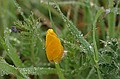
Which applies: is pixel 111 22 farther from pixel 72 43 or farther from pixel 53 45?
pixel 53 45

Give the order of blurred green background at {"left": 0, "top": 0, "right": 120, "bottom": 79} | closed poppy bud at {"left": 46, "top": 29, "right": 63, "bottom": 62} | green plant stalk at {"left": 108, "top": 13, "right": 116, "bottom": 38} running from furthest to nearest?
green plant stalk at {"left": 108, "top": 13, "right": 116, "bottom": 38} → blurred green background at {"left": 0, "top": 0, "right": 120, "bottom": 79} → closed poppy bud at {"left": 46, "top": 29, "right": 63, "bottom": 62}

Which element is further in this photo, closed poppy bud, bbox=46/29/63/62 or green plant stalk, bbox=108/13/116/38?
green plant stalk, bbox=108/13/116/38

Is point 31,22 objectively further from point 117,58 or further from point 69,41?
point 117,58

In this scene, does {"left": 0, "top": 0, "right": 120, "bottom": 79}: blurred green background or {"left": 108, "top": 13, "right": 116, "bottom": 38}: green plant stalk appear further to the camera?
{"left": 108, "top": 13, "right": 116, "bottom": 38}: green plant stalk

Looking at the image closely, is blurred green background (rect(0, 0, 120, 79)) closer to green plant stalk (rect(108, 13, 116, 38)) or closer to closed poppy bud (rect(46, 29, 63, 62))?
green plant stalk (rect(108, 13, 116, 38))

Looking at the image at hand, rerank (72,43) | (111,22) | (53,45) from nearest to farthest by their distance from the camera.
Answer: (53,45) → (72,43) → (111,22)

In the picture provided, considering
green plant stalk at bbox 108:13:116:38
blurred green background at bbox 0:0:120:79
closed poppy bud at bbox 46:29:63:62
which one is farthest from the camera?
green plant stalk at bbox 108:13:116:38

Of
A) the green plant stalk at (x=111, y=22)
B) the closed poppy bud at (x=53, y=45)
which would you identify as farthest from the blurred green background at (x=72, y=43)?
the closed poppy bud at (x=53, y=45)

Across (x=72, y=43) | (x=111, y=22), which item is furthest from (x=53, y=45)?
(x=111, y=22)

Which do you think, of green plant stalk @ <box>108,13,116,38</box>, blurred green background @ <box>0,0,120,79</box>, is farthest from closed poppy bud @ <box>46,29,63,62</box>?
green plant stalk @ <box>108,13,116,38</box>

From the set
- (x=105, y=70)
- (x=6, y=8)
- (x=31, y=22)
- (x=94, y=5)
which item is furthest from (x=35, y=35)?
(x=6, y=8)

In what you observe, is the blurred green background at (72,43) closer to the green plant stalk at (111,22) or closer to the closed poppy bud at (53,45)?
the green plant stalk at (111,22)

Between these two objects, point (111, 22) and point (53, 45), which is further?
point (111, 22)
